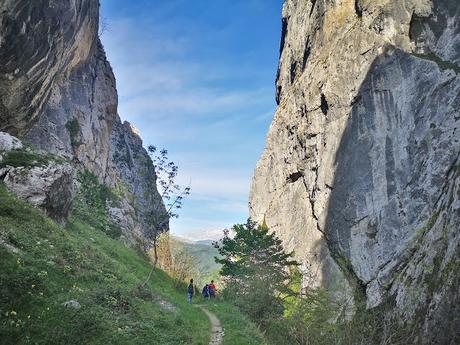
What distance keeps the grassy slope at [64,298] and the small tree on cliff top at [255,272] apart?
938cm

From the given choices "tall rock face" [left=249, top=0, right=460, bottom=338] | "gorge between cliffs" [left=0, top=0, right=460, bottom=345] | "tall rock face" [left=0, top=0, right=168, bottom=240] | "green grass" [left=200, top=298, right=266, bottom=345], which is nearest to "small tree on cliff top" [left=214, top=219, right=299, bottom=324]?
"gorge between cliffs" [left=0, top=0, right=460, bottom=345]

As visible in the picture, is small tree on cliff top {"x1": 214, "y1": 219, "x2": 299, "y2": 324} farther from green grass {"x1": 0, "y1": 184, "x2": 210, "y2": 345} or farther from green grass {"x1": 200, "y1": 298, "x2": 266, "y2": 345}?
green grass {"x1": 0, "y1": 184, "x2": 210, "y2": 345}

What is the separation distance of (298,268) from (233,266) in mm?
9687

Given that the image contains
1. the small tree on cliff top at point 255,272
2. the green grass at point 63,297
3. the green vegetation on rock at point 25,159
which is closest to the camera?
the green grass at point 63,297

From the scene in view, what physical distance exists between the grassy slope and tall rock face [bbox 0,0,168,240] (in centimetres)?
790

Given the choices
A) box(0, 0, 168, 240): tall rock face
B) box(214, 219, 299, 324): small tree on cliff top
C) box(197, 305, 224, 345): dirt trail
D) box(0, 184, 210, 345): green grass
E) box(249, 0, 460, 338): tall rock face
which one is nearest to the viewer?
box(0, 184, 210, 345): green grass

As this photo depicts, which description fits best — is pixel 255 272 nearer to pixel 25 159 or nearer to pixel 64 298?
pixel 25 159

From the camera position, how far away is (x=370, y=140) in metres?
48.3

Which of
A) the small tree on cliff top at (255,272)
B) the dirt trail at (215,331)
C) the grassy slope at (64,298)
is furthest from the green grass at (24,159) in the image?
the small tree on cliff top at (255,272)

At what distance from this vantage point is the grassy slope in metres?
12.1

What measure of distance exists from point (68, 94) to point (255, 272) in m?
40.5

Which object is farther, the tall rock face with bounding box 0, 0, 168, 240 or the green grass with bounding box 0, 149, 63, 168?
the tall rock face with bounding box 0, 0, 168, 240

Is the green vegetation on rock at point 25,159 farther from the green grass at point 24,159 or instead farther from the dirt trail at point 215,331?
the dirt trail at point 215,331

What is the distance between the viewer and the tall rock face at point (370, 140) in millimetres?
41344
